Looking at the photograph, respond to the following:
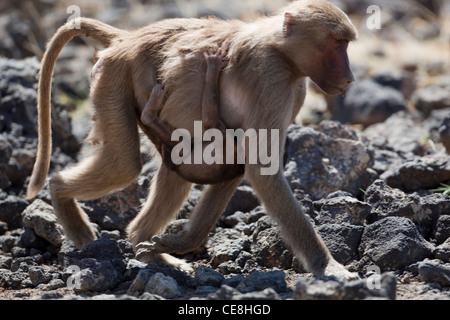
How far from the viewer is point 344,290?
11.4ft

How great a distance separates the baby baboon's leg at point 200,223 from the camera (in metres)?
4.82

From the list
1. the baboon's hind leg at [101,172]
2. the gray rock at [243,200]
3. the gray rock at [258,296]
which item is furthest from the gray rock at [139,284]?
the gray rock at [243,200]

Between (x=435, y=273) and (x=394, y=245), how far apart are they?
356 mm

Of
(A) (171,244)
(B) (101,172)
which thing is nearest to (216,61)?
(B) (101,172)

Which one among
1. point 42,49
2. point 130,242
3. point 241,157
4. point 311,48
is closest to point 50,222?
point 130,242

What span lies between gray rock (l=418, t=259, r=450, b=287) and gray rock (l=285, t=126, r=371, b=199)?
160 centimetres

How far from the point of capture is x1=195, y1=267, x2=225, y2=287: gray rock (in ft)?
14.0

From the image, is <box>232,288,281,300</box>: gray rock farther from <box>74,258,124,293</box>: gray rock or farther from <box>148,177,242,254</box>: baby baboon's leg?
<box>148,177,242,254</box>: baby baboon's leg

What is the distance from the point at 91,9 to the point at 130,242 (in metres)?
7.90

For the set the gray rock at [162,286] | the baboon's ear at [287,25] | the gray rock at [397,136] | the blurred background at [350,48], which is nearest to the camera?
the gray rock at [162,286]

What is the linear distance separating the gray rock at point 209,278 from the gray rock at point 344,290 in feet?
2.59

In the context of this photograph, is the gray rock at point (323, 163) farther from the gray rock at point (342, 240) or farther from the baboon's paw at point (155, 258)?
the baboon's paw at point (155, 258)

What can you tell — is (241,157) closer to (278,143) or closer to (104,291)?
(278,143)

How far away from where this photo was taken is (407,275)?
4.25m
